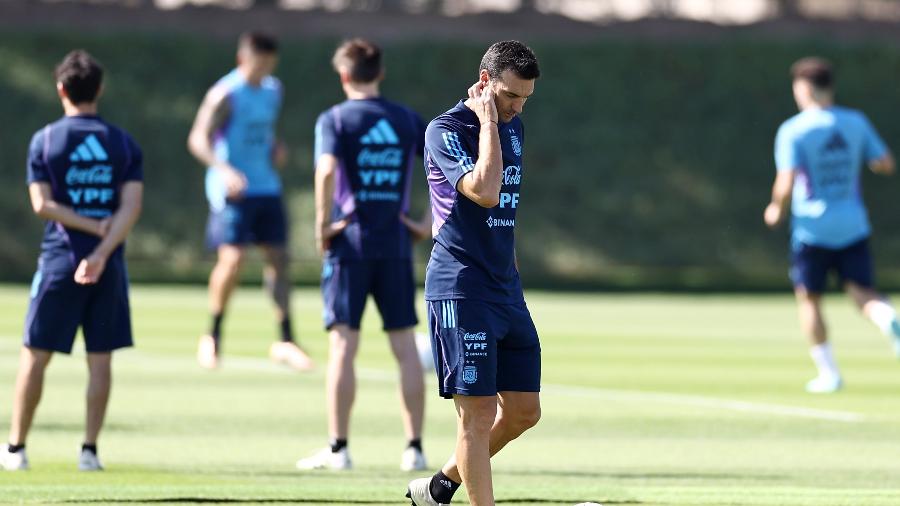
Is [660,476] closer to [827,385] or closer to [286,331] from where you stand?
[827,385]

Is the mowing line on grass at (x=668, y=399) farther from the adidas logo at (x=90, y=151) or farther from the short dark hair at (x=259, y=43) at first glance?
the adidas logo at (x=90, y=151)

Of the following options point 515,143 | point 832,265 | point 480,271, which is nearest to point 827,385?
point 832,265

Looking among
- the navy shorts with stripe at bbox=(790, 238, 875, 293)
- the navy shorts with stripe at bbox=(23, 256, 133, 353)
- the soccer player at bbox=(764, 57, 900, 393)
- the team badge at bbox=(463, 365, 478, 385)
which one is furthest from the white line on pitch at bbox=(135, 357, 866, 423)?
the team badge at bbox=(463, 365, 478, 385)

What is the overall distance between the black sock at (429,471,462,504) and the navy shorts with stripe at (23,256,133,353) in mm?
2402

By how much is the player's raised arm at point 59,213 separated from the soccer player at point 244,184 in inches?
218

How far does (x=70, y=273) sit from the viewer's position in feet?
31.8

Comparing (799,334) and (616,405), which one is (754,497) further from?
(799,334)

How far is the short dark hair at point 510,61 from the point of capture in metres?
7.42

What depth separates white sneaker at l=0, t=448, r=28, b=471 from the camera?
9672mm

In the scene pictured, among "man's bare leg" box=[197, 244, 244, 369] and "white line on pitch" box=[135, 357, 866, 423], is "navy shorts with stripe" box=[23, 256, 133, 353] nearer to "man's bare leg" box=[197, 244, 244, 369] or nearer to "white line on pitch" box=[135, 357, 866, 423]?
"white line on pitch" box=[135, 357, 866, 423]

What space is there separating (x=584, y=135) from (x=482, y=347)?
2121 cm

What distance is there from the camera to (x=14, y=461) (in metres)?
9.68

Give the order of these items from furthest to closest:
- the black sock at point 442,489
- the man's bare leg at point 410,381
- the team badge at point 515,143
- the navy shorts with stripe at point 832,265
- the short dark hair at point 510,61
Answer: the navy shorts with stripe at point 832,265 < the man's bare leg at point 410,381 < the black sock at point 442,489 < the team badge at point 515,143 < the short dark hair at point 510,61

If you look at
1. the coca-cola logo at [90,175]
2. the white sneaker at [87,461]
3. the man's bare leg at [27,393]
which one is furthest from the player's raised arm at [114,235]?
the white sneaker at [87,461]
